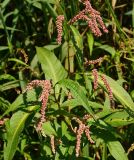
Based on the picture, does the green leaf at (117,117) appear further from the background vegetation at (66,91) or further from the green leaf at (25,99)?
the green leaf at (25,99)

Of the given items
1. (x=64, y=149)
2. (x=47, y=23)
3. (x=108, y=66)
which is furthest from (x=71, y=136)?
(x=47, y=23)

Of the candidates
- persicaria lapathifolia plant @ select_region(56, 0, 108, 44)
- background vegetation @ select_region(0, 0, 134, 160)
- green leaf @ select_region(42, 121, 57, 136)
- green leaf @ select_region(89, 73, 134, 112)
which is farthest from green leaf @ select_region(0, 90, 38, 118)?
persicaria lapathifolia plant @ select_region(56, 0, 108, 44)

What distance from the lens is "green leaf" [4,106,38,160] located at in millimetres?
1894

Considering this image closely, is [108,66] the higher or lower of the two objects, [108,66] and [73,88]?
the lower

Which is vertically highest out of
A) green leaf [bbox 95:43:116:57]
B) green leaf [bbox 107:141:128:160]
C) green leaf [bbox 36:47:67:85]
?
green leaf [bbox 36:47:67:85]

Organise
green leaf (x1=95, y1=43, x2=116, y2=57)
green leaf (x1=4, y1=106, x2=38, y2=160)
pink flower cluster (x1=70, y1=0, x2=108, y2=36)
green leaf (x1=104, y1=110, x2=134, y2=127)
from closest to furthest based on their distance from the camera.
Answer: pink flower cluster (x1=70, y1=0, x2=108, y2=36)
green leaf (x1=4, y1=106, x2=38, y2=160)
green leaf (x1=104, y1=110, x2=134, y2=127)
green leaf (x1=95, y1=43, x2=116, y2=57)

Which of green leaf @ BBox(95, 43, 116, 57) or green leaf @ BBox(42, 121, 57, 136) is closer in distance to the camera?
green leaf @ BBox(42, 121, 57, 136)

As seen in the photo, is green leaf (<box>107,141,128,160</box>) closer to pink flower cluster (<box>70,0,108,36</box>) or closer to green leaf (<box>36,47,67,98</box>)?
green leaf (<box>36,47,67,98</box>)

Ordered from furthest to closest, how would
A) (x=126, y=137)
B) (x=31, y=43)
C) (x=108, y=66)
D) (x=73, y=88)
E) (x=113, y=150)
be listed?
(x=31, y=43) < (x=108, y=66) < (x=126, y=137) < (x=113, y=150) < (x=73, y=88)

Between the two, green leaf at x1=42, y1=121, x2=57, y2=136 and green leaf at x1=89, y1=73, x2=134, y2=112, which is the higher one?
green leaf at x1=89, y1=73, x2=134, y2=112

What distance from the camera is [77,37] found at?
2.04 metres

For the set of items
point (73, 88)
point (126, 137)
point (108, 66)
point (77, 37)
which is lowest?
point (126, 137)

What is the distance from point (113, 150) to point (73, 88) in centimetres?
48

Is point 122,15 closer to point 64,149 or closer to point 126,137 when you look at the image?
point 126,137
